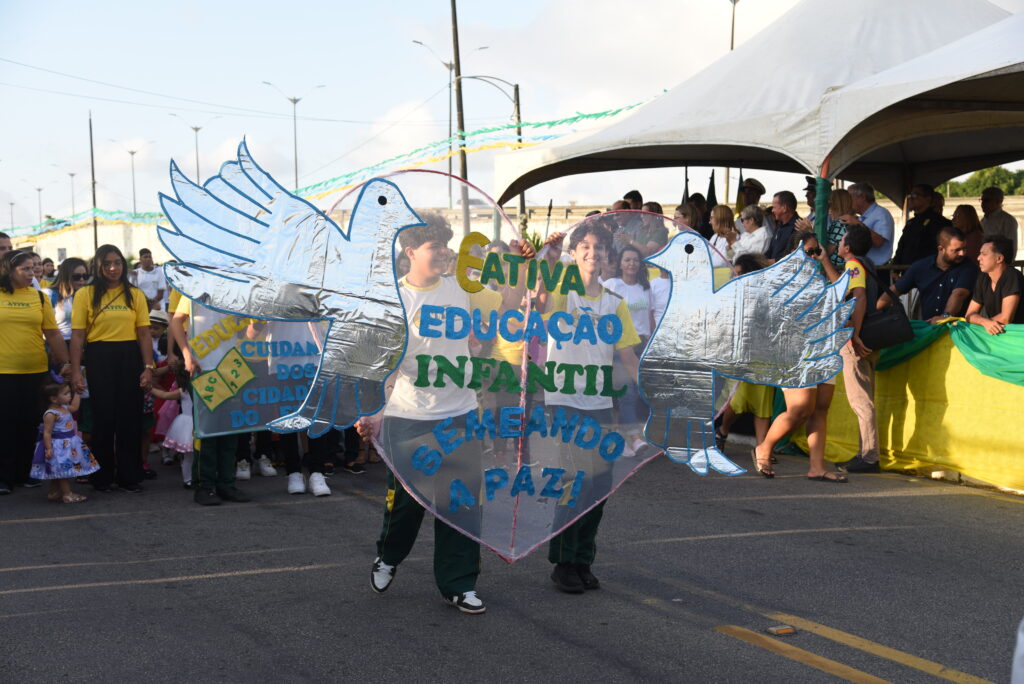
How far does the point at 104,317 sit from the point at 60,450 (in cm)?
103

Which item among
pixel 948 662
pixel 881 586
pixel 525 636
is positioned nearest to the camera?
pixel 948 662

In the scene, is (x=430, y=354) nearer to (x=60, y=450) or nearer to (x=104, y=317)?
(x=60, y=450)

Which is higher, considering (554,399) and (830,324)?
(830,324)

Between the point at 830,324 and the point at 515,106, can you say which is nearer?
the point at 830,324

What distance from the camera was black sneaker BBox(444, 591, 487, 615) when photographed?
468 cm

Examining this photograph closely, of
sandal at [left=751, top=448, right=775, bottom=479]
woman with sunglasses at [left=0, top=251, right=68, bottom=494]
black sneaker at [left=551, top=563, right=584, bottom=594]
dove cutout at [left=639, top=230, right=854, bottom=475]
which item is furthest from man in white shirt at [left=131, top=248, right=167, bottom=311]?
dove cutout at [left=639, top=230, right=854, bottom=475]

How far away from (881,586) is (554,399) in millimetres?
1968

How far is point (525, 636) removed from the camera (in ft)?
14.5

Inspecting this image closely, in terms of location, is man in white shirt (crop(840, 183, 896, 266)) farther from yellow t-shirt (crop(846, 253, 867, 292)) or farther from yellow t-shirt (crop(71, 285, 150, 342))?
yellow t-shirt (crop(71, 285, 150, 342))

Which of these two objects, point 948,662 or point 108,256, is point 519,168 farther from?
point 948,662

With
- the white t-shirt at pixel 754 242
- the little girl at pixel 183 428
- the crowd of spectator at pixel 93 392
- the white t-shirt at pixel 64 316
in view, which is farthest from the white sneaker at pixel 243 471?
the white t-shirt at pixel 754 242

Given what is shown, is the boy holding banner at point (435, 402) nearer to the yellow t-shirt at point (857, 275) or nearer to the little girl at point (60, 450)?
the little girl at point (60, 450)

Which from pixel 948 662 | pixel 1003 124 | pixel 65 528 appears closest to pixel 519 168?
pixel 1003 124

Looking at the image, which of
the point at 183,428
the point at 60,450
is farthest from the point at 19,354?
the point at 183,428
